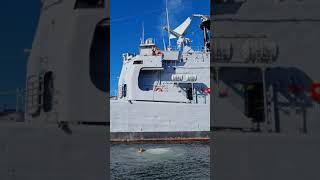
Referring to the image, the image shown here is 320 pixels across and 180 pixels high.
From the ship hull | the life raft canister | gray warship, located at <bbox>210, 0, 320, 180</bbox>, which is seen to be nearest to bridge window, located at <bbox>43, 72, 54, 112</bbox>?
gray warship, located at <bbox>210, 0, 320, 180</bbox>

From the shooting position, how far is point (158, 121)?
2298 centimetres

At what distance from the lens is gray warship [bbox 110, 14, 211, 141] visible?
22.9m

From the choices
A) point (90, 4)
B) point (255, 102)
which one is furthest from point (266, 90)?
point (90, 4)

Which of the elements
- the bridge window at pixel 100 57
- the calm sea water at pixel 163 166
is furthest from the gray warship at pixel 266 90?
the calm sea water at pixel 163 166

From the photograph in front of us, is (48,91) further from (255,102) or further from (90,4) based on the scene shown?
(255,102)

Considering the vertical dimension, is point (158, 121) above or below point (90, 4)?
A: below

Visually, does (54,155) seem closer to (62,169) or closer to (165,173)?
(62,169)

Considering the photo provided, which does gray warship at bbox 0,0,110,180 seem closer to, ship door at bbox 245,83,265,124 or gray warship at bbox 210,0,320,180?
gray warship at bbox 210,0,320,180

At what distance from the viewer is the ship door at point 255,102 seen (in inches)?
121

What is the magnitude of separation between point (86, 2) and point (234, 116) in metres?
1.51

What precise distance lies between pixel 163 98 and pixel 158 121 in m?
1.45

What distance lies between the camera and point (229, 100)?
3.10 metres

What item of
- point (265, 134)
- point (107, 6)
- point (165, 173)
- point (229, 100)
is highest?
point (107, 6)

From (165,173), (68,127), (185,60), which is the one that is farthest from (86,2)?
(185,60)
